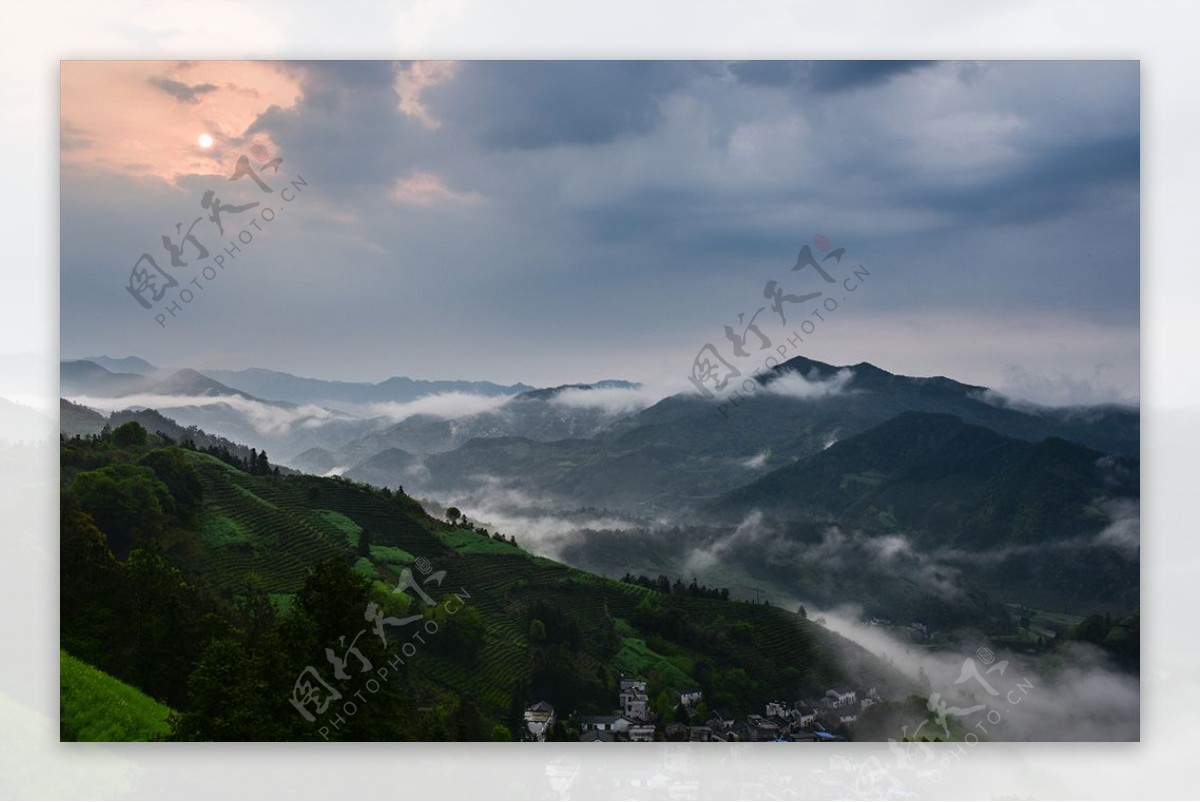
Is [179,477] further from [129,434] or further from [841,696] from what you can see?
[841,696]

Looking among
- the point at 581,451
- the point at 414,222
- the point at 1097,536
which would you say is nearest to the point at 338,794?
the point at 581,451

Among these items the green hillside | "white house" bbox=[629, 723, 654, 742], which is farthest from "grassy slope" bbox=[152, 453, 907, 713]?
"white house" bbox=[629, 723, 654, 742]

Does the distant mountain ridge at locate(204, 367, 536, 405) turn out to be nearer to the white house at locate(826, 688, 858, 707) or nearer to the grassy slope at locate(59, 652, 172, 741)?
the grassy slope at locate(59, 652, 172, 741)

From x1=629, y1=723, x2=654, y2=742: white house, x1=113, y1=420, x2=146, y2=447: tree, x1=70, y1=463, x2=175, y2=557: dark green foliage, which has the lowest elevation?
x1=629, y1=723, x2=654, y2=742: white house

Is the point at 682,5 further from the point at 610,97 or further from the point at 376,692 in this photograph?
the point at 376,692

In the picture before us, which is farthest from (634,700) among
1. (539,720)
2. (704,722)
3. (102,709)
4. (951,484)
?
(102,709)

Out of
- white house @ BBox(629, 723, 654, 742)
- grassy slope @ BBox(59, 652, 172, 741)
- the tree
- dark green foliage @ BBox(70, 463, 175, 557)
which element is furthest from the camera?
the tree

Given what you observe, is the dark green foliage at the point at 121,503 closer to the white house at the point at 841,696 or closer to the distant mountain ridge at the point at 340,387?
the distant mountain ridge at the point at 340,387
